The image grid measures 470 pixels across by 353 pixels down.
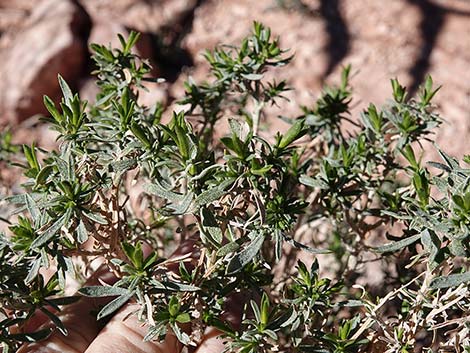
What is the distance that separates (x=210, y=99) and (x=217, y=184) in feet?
2.29

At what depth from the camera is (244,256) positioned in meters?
1.38

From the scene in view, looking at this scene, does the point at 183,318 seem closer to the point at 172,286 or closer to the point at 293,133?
the point at 172,286

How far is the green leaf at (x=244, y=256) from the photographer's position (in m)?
1.37

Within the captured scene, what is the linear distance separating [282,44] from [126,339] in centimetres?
345

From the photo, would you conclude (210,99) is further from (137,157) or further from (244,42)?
(137,157)

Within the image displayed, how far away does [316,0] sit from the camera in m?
5.01

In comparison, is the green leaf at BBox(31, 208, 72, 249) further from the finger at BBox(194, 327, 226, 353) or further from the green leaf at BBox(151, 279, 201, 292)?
the finger at BBox(194, 327, 226, 353)

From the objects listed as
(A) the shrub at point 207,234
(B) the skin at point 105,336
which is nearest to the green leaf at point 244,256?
(A) the shrub at point 207,234

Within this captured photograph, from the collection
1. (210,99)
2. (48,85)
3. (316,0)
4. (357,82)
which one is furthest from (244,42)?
(316,0)

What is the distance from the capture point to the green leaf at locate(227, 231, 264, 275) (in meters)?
1.37

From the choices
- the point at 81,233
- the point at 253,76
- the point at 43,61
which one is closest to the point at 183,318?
the point at 81,233

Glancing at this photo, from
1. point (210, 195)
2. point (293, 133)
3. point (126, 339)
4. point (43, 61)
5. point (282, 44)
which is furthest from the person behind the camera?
point (282, 44)

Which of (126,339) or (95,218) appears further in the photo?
(126,339)

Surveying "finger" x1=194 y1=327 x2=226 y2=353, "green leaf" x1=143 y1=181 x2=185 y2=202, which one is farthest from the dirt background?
"green leaf" x1=143 y1=181 x2=185 y2=202
